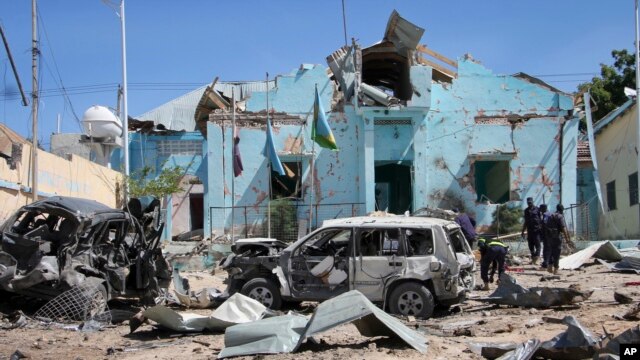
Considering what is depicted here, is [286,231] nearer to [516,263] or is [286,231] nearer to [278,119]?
[278,119]

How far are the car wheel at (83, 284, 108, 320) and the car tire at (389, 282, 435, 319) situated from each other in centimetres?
431

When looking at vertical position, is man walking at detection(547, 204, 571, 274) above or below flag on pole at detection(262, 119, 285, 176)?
below

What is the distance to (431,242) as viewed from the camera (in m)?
9.63

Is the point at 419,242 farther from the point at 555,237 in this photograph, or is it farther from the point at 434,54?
the point at 434,54

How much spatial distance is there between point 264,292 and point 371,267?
5.76 ft

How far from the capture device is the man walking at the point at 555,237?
46.3ft

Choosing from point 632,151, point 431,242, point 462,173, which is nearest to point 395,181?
point 462,173

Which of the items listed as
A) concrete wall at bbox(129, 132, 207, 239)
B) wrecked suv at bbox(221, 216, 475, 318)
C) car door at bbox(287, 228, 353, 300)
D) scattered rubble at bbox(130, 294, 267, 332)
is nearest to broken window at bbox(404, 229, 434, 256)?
wrecked suv at bbox(221, 216, 475, 318)

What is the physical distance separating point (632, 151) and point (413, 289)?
54.7ft

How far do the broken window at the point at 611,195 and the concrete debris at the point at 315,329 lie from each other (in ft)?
66.0

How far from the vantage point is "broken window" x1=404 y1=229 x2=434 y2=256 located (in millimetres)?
9625

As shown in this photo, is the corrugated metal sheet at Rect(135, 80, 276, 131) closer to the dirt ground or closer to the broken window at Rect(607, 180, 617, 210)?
the broken window at Rect(607, 180, 617, 210)

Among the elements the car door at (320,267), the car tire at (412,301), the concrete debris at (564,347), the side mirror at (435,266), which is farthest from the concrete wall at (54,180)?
the concrete debris at (564,347)

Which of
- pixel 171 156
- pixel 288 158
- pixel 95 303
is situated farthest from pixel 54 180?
pixel 95 303
